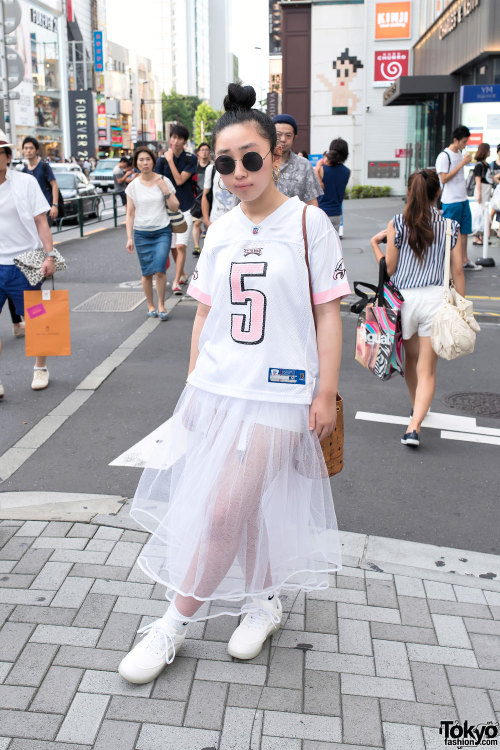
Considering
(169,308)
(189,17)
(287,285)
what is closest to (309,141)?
(169,308)

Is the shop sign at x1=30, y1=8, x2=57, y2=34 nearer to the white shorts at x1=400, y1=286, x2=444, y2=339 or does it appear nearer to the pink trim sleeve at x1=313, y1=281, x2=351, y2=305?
the white shorts at x1=400, y1=286, x2=444, y2=339

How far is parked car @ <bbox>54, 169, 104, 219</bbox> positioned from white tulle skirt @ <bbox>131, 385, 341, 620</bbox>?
62.5 feet

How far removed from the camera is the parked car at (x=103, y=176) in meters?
48.0

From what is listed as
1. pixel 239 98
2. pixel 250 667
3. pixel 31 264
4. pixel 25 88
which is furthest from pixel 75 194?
pixel 25 88

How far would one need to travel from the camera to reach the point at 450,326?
4848 mm

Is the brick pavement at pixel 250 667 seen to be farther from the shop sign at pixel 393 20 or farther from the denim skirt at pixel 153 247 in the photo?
the shop sign at pixel 393 20

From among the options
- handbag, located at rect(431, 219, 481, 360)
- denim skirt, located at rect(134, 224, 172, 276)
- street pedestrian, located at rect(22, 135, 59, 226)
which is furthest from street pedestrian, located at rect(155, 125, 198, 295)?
handbag, located at rect(431, 219, 481, 360)

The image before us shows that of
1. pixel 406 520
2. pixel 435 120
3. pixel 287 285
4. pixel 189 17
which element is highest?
pixel 189 17

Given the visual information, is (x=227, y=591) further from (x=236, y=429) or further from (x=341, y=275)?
(x=341, y=275)

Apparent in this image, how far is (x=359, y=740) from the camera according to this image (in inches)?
94.4

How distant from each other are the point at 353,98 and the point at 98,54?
7991 centimetres

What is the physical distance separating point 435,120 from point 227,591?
24.5 metres

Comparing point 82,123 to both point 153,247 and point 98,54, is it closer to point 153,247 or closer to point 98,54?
point 98,54

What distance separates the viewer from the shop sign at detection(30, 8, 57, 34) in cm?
7756
